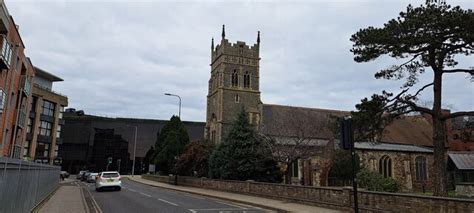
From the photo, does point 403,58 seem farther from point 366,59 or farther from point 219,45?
point 219,45

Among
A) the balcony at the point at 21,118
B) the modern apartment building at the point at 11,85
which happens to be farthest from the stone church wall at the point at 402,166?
the modern apartment building at the point at 11,85

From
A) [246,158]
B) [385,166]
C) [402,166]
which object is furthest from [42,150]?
[402,166]

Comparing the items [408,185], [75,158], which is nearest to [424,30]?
[408,185]

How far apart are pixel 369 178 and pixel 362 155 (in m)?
15.6

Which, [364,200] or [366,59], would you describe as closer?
[364,200]

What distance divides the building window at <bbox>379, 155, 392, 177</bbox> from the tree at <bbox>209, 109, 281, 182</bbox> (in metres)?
23.3

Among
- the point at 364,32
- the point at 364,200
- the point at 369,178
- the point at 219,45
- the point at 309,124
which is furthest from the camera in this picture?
the point at 219,45

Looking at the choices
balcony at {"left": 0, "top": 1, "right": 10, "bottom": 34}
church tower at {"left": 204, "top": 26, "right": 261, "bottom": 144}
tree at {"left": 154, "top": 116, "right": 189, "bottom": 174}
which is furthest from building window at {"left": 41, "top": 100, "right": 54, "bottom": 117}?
balcony at {"left": 0, "top": 1, "right": 10, "bottom": 34}

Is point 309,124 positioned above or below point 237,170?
above

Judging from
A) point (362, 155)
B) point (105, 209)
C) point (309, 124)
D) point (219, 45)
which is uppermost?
point (219, 45)

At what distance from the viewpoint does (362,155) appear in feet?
159

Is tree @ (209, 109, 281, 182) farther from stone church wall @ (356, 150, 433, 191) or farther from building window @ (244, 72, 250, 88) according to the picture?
building window @ (244, 72, 250, 88)

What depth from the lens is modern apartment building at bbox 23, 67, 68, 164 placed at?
58.8 meters

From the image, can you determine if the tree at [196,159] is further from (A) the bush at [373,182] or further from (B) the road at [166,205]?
(B) the road at [166,205]
